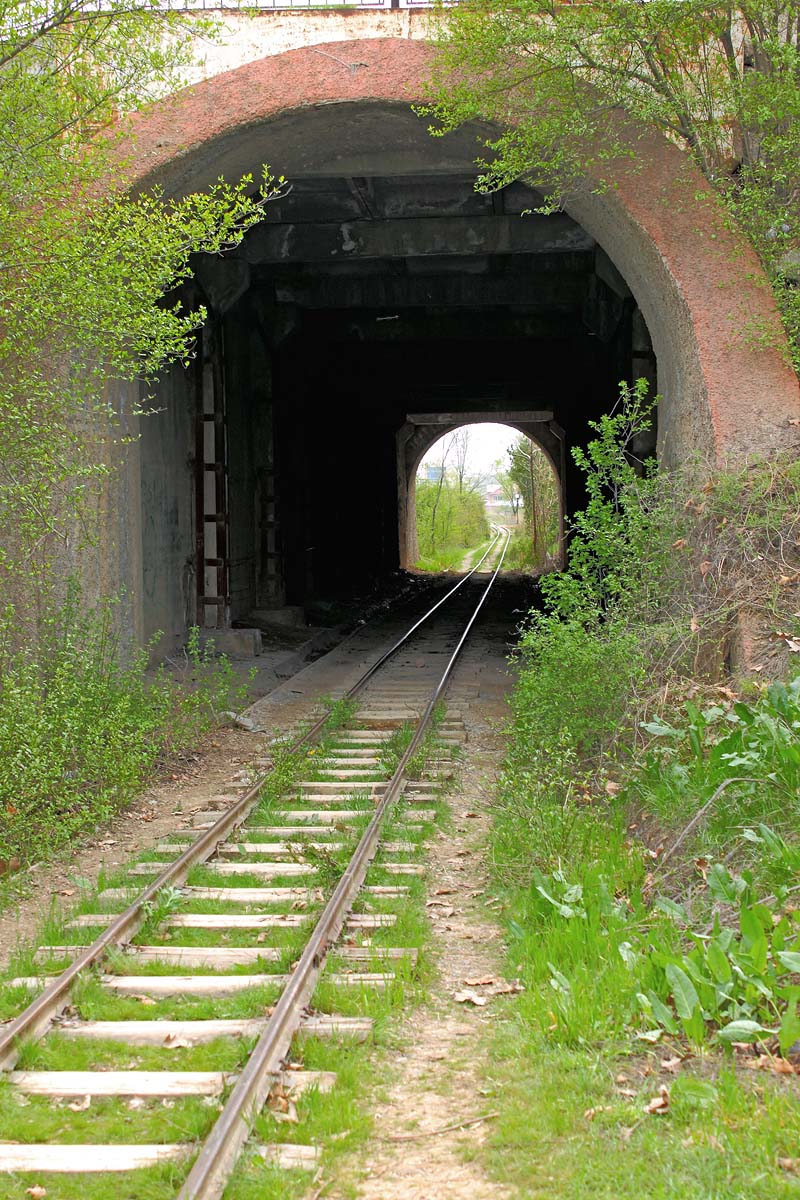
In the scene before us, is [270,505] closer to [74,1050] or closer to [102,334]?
[102,334]

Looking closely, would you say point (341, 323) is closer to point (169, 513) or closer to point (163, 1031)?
point (169, 513)

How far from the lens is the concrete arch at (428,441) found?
126 ft

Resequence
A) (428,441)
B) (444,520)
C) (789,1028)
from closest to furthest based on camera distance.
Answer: (789,1028)
(428,441)
(444,520)

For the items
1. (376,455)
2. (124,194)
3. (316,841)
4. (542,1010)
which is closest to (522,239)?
(124,194)

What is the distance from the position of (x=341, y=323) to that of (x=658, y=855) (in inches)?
676

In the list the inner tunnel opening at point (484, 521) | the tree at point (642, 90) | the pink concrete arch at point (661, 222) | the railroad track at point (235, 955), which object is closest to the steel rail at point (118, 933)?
the railroad track at point (235, 955)

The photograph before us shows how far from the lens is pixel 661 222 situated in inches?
392

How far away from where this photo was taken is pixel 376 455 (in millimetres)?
35188

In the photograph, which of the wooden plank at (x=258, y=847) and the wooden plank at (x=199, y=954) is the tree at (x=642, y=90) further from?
the wooden plank at (x=199, y=954)

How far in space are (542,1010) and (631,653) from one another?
12.8 ft

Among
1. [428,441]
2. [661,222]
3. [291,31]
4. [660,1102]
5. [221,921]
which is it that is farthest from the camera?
[428,441]

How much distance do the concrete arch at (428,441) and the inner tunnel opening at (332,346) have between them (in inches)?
376

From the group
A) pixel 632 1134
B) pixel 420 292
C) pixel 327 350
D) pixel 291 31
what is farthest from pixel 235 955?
pixel 327 350

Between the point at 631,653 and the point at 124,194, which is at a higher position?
the point at 124,194
